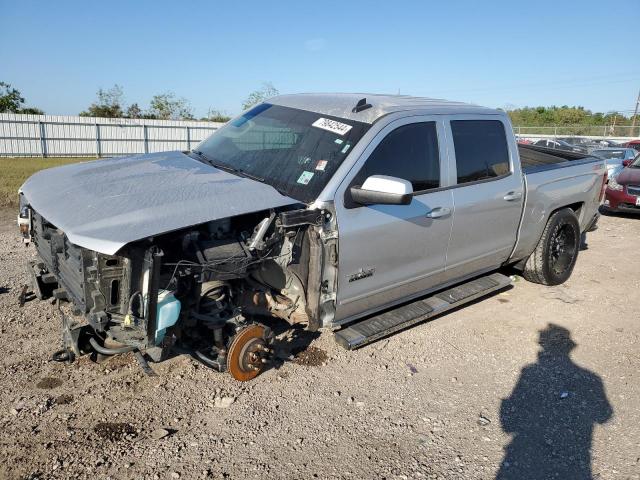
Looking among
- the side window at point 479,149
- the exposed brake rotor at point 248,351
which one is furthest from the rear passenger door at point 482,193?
the exposed brake rotor at point 248,351

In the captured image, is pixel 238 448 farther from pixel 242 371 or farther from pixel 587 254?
pixel 587 254

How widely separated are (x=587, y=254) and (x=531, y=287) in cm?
227

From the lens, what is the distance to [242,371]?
347cm

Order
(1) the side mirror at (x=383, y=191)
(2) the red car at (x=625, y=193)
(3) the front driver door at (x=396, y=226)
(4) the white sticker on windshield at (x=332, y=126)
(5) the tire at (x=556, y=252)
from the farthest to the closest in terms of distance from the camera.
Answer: (2) the red car at (x=625, y=193) → (5) the tire at (x=556, y=252) → (4) the white sticker on windshield at (x=332, y=126) → (3) the front driver door at (x=396, y=226) → (1) the side mirror at (x=383, y=191)

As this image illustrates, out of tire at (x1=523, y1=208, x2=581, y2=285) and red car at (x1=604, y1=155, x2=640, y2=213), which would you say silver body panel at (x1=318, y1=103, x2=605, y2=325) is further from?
red car at (x1=604, y1=155, x2=640, y2=213)

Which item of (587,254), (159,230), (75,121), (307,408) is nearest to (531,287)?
(587,254)

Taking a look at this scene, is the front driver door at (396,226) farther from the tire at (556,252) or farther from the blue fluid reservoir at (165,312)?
the tire at (556,252)

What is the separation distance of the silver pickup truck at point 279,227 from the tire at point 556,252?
0.92 metres

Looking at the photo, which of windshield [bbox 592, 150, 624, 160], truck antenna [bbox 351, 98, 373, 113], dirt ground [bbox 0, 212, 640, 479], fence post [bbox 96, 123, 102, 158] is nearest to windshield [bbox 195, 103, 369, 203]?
truck antenna [bbox 351, 98, 373, 113]

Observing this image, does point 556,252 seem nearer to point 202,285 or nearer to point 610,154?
point 202,285

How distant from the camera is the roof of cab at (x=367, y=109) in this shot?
13.0 ft

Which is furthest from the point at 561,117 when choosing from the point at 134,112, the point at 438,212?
the point at 438,212

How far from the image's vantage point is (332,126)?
3.96 m

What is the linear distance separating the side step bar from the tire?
79cm
